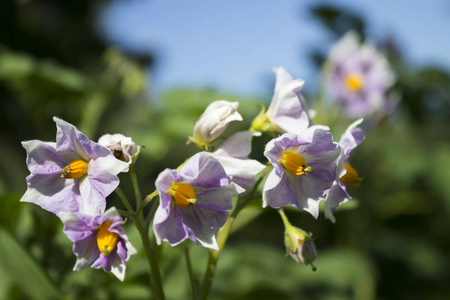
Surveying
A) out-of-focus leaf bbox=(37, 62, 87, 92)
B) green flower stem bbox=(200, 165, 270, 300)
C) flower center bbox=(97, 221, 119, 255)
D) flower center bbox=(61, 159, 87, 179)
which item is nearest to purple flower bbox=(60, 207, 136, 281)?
flower center bbox=(97, 221, 119, 255)

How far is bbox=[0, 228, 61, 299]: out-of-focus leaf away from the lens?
4.93ft

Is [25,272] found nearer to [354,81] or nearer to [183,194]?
[183,194]

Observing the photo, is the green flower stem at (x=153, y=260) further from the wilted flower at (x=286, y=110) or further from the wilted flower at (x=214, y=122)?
the wilted flower at (x=286, y=110)

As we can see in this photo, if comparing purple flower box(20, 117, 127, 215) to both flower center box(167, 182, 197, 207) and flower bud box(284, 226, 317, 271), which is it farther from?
flower bud box(284, 226, 317, 271)

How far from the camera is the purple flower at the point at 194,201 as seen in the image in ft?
3.66

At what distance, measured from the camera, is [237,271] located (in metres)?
2.58

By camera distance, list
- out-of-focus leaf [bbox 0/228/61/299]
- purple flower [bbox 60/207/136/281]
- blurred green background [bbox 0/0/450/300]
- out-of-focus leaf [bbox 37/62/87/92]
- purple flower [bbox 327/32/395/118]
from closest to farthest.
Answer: purple flower [bbox 60/207/136/281] < out-of-focus leaf [bbox 0/228/61/299] < blurred green background [bbox 0/0/450/300] < out-of-focus leaf [bbox 37/62/87/92] < purple flower [bbox 327/32/395/118]

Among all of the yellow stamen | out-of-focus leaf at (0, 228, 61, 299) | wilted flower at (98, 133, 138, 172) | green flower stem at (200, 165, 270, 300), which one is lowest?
out-of-focus leaf at (0, 228, 61, 299)

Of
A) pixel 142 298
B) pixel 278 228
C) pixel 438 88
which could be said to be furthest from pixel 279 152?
pixel 438 88

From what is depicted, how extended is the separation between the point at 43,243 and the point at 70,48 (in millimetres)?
10150

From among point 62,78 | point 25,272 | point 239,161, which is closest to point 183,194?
point 239,161

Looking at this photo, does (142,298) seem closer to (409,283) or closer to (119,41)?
(409,283)

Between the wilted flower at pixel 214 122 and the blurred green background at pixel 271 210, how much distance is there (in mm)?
630

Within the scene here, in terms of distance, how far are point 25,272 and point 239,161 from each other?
80cm
